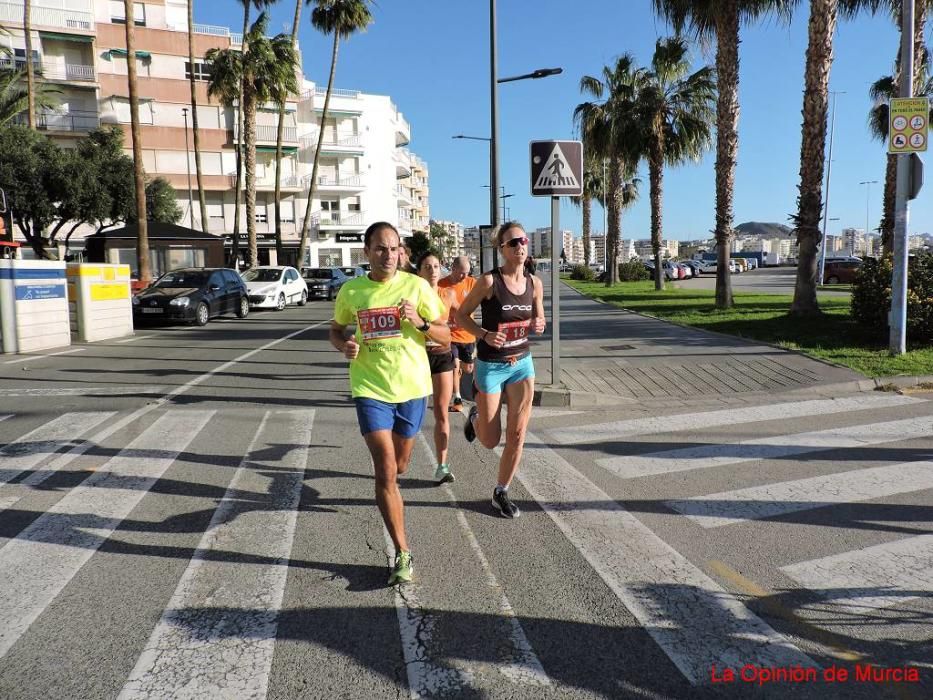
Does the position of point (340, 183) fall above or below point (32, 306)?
above

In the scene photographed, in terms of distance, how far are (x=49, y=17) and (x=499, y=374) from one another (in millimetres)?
52502

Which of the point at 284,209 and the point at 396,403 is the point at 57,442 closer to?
the point at 396,403

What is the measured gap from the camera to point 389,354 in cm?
387

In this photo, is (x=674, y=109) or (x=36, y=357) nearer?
(x=36, y=357)

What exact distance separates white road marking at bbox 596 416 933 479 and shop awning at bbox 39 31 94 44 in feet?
169

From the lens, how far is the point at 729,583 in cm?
368

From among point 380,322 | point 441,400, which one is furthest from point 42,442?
point 380,322

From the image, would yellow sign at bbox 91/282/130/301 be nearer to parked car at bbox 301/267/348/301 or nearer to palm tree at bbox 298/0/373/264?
parked car at bbox 301/267/348/301

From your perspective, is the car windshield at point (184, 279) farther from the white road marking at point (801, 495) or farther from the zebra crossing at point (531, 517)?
the white road marking at point (801, 495)

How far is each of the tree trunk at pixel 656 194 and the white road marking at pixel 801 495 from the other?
24.8 meters

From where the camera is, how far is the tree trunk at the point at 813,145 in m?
14.5

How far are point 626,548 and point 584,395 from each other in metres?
4.70

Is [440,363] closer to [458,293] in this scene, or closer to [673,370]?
[458,293]

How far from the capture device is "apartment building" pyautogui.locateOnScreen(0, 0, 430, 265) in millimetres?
45750
